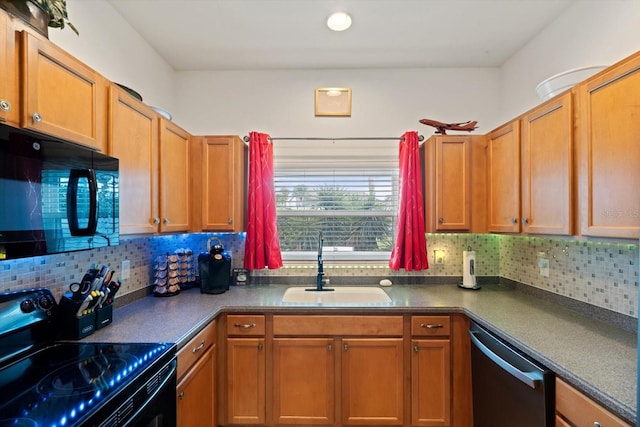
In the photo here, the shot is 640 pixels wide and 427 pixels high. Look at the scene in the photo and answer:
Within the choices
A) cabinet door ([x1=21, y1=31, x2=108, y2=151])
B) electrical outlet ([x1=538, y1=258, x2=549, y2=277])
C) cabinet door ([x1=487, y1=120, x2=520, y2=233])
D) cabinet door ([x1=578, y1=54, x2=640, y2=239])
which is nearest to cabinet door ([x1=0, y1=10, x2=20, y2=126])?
cabinet door ([x1=21, y1=31, x2=108, y2=151])

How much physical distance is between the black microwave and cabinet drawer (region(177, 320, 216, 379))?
64 centimetres

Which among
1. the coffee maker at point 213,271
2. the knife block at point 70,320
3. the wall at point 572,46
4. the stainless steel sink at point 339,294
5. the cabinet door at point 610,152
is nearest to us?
the cabinet door at point 610,152

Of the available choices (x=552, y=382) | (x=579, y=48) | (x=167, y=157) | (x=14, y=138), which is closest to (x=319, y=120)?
(x=167, y=157)

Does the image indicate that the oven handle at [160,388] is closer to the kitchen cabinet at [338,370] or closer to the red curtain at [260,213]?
the kitchen cabinet at [338,370]

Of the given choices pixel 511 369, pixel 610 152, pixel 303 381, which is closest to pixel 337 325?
pixel 303 381

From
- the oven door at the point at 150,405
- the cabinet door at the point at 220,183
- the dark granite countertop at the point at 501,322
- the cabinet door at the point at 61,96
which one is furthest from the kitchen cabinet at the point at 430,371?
the cabinet door at the point at 61,96

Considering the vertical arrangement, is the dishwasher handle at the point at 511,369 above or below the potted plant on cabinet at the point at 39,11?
below

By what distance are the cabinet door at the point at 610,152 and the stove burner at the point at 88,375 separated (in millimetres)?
1978

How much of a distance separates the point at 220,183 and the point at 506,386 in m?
2.15

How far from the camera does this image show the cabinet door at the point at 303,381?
1868 mm

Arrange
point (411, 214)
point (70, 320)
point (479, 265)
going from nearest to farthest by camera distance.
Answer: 1. point (70, 320)
2. point (411, 214)
3. point (479, 265)

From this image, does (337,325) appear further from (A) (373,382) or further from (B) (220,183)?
(B) (220,183)

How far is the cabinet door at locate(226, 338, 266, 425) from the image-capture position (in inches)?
73.7

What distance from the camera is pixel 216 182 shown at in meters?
2.23
